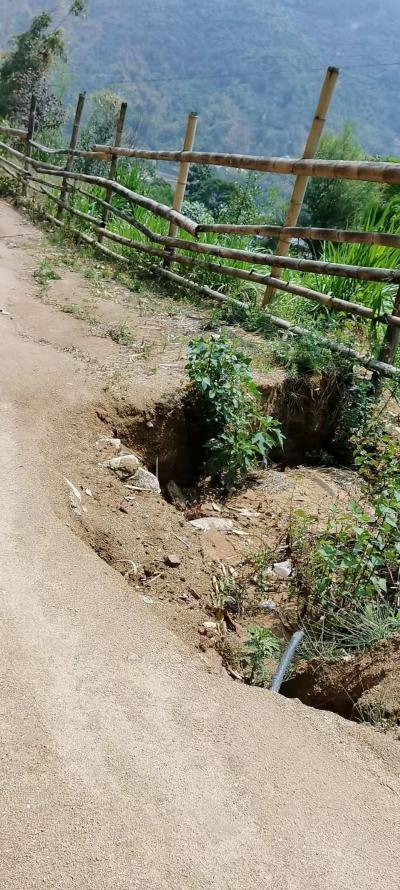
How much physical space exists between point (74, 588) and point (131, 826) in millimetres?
978

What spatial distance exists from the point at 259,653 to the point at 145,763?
1.03m

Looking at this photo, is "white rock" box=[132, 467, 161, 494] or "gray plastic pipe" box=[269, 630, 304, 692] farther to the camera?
"white rock" box=[132, 467, 161, 494]

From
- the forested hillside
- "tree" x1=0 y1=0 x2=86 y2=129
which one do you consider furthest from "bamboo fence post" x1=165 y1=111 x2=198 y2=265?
the forested hillside

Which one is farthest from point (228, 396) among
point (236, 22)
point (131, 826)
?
point (236, 22)

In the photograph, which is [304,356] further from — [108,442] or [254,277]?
[108,442]

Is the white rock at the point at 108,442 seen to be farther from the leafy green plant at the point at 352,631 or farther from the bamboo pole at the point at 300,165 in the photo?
the bamboo pole at the point at 300,165

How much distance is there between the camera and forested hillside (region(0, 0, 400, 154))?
111000 millimetres

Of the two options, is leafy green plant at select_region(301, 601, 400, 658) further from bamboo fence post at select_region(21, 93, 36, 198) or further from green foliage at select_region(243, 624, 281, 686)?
bamboo fence post at select_region(21, 93, 36, 198)

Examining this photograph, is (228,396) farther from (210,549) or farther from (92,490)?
(92,490)

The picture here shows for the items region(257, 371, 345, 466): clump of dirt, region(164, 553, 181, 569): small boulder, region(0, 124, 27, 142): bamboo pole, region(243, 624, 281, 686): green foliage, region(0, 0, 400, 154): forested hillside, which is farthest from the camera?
region(0, 0, 400, 154): forested hillside

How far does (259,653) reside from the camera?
301cm

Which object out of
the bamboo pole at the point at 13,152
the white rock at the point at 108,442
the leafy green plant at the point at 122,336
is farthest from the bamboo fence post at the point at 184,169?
the bamboo pole at the point at 13,152

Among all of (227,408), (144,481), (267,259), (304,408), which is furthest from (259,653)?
(267,259)

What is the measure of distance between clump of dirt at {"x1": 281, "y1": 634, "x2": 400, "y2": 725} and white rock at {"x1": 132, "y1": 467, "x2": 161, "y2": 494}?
1.32 metres
